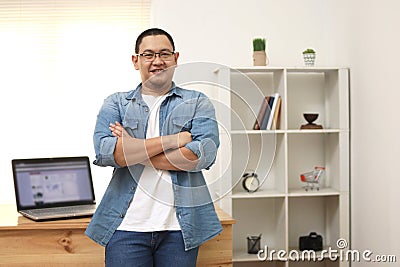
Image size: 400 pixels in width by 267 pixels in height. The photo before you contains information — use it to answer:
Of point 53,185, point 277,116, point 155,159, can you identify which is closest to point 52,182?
point 53,185

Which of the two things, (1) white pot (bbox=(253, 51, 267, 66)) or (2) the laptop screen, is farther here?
(1) white pot (bbox=(253, 51, 267, 66))

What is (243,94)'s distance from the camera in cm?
217

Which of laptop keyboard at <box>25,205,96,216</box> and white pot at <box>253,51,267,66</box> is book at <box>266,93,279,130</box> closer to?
white pot at <box>253,51,267,66</box>

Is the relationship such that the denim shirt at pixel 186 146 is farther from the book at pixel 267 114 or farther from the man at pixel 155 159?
the book at pixel 267 114

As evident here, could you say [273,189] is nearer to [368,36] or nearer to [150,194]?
[368,36]

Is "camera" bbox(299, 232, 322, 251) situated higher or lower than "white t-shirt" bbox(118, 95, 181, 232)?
lower

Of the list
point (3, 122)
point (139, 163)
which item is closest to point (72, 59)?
point (3, 122)

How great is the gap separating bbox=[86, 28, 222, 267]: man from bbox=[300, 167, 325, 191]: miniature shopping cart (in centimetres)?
140

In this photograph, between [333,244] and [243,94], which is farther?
[333,244]

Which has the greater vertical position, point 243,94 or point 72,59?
point 72,59

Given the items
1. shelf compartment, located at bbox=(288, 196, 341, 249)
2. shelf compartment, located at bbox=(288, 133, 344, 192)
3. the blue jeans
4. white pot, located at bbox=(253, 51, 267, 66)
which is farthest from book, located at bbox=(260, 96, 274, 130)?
the blue jeans

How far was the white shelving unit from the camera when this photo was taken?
324cm

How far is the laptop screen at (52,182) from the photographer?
286 centimetres

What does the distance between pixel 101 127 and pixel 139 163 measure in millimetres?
192
